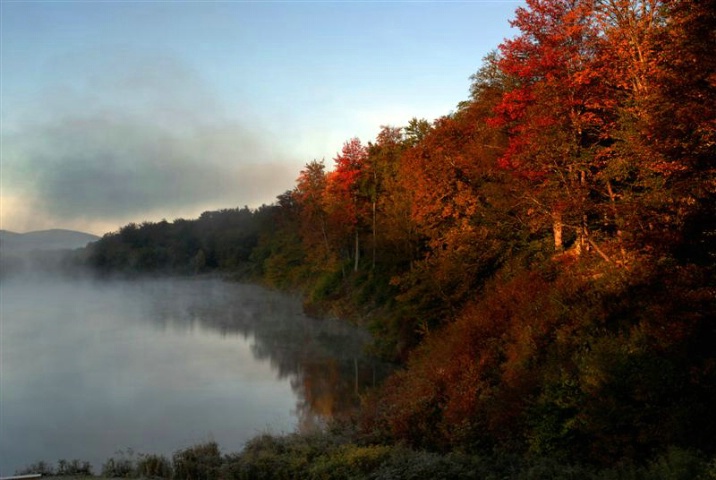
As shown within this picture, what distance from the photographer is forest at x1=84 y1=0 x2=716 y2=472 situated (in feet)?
36.5

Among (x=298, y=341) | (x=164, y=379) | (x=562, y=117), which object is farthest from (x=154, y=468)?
(x=298, y=341)

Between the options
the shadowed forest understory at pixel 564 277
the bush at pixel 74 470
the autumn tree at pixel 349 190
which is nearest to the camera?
the shadowed forest understory at pixel 564 277

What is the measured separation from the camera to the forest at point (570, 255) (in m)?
11.1

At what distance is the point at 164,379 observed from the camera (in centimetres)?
2809

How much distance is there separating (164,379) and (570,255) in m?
20.3

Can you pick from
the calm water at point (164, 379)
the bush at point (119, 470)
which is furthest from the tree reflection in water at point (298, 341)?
the bush at point (119, 470)

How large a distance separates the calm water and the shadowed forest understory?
3.85 meters

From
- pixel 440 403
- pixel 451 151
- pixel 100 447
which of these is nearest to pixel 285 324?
pixel 451 151

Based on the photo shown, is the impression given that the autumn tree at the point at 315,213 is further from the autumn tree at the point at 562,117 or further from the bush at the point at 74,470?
the bush at the point at 74,470

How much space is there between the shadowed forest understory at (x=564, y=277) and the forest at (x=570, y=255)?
0.06 m

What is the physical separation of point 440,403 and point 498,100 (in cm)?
1628

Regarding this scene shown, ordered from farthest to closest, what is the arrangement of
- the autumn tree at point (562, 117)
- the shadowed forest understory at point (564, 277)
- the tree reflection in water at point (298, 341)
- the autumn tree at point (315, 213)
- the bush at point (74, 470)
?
the autumn tree at point (315, 213), the tree reflection in water at point (298, 341), the autumn tree at point (562, 117), the bush at point (74, 470), the shadowed forest understory at point (564, 277)

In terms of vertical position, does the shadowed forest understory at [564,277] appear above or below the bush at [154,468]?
above

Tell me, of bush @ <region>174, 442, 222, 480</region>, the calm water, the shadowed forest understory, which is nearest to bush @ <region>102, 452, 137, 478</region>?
bush @ <region>174, 442, 222, 480</region>
